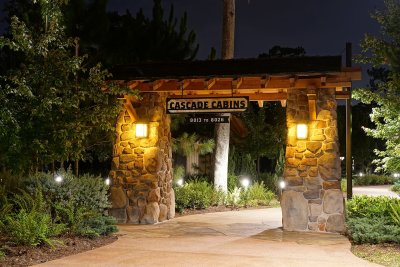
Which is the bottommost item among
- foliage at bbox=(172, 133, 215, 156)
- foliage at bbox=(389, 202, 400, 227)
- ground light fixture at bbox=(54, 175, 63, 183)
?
foliage at bbox=(389, 202, 400, 227)

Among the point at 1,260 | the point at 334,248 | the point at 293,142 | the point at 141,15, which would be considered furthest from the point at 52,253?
the point at 141,15

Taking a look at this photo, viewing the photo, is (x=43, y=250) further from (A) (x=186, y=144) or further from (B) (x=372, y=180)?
(B) (x=372, y=180)

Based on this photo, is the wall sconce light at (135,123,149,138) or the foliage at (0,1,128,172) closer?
the foliage at (0,1,128,172)

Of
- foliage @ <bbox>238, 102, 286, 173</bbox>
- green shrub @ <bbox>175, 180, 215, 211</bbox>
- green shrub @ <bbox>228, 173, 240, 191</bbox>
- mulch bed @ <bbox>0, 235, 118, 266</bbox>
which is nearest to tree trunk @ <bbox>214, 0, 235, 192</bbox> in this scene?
green shrub @ <bbox>228, 173, 240, 191</bbox>

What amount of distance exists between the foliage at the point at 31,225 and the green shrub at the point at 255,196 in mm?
9484

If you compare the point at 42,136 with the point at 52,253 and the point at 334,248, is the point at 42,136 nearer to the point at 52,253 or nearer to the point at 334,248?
the point at 52,253

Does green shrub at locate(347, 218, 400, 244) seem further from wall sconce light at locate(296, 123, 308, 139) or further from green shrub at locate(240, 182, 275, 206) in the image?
green shrub at locate(240, 182, 275, 206)

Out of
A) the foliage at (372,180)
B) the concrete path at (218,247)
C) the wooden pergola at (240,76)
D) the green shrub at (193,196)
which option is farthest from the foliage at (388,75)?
the foliage at (372,180)

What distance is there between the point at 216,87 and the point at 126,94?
2205 mm

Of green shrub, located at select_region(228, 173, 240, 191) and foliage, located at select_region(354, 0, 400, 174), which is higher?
foliage, located at select_region(354, 0, 400, 174)

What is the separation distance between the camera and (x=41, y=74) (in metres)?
11.5

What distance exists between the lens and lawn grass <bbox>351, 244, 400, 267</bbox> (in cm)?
822

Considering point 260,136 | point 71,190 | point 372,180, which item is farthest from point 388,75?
point 372,180

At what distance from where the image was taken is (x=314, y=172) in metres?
12.0
